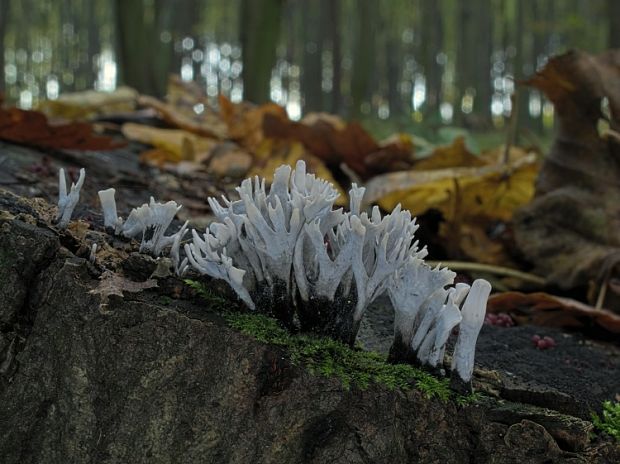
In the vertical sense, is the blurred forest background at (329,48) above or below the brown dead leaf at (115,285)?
above

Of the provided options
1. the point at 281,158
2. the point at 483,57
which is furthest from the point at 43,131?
the point at 483,57

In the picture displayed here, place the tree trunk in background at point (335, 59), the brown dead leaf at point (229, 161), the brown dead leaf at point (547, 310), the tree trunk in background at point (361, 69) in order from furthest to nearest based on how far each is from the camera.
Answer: the tree trunk in background at point (361, 69), the tree trunk in background at point (335, 59), the brown dead leaf at point (229, 161), the brown dead leaf at point (547, 310)

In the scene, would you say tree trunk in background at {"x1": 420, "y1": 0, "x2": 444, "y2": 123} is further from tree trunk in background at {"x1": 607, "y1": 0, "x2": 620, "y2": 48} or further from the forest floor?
the forest floor

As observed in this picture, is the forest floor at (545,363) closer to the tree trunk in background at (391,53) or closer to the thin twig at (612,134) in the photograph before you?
the thin twig at (612,134)

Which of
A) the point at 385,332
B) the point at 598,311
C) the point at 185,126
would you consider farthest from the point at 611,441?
the point at 185,126

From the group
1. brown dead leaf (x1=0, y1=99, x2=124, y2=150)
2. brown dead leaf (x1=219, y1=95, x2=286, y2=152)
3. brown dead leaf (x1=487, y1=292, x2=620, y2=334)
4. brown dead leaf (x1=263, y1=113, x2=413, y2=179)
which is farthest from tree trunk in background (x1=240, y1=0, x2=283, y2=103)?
brown dead leaf (x1=487, y1=292, x2=620, y2=334)

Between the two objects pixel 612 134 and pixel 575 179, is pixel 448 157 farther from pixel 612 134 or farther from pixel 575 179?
pixel 612 134

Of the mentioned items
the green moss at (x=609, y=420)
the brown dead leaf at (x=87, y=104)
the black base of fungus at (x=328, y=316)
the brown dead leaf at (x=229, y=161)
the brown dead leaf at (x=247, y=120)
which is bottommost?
the green moss at (x=609, y=420)

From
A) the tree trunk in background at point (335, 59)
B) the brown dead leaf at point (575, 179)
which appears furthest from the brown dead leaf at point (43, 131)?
the tree trunk in background at point (335, 59)
